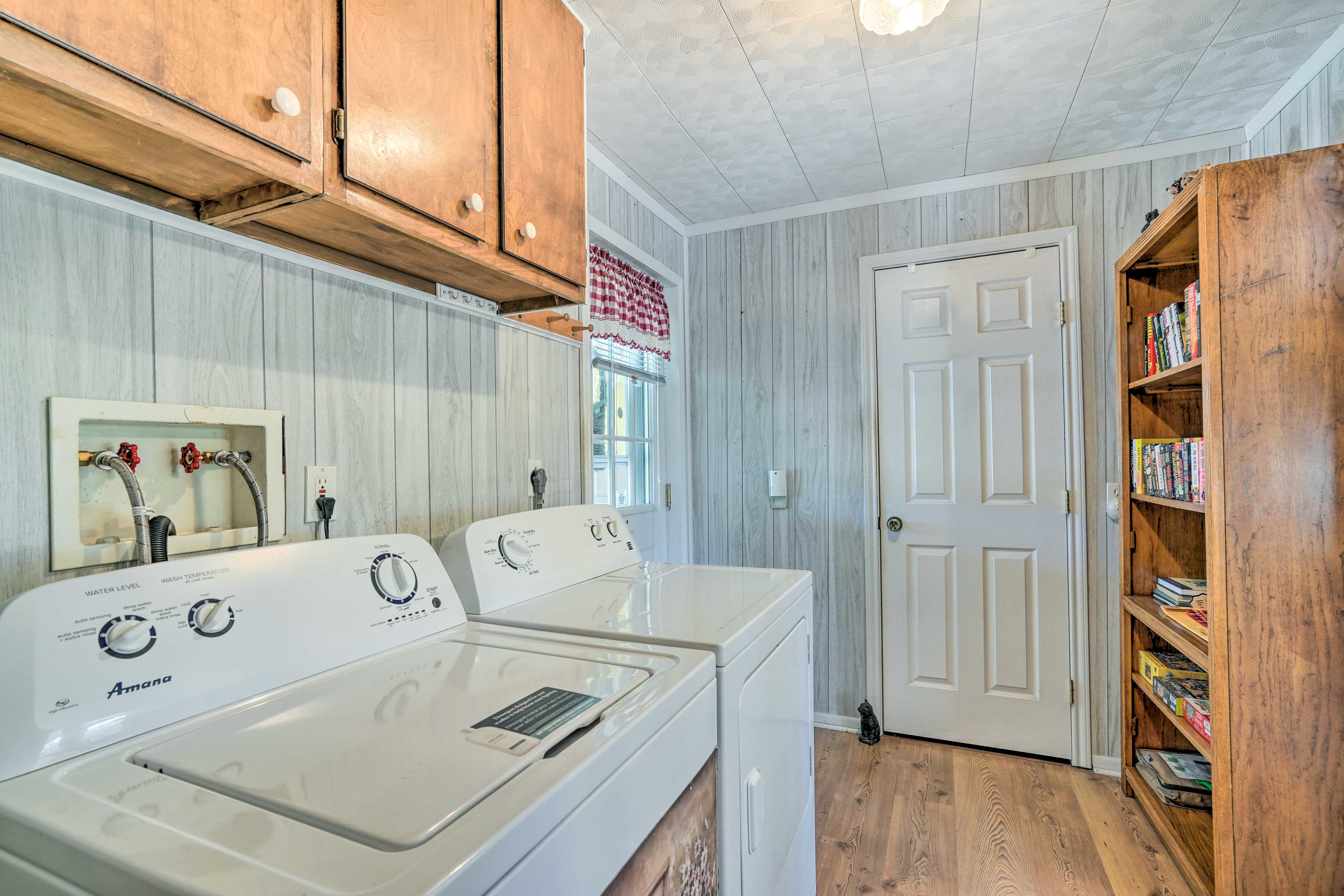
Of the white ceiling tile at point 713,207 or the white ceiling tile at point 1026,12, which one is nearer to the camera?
the white ceiling tile at point 1026,12

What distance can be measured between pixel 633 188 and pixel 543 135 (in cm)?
134

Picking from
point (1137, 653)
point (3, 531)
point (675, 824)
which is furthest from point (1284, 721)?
point (3, 531)

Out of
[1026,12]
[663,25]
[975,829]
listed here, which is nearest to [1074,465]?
[975,829]

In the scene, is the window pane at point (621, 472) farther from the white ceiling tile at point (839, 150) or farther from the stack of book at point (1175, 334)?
the stack of book at point (1175, 334)

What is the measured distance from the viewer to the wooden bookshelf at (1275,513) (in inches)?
57.0

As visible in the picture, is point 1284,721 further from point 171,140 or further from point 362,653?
point 171,140

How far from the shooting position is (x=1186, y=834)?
186 centimetres

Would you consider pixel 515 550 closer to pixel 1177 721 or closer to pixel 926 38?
pixel 926 38

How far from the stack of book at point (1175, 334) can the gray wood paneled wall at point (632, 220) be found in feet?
6.13

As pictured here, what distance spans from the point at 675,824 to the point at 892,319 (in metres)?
2.39

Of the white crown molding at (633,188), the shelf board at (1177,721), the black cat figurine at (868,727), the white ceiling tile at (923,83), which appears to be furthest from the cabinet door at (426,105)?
the black cat figurine at (868,727)

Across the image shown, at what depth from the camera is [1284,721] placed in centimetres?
147

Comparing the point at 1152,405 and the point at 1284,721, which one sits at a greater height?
the point at 1152,405

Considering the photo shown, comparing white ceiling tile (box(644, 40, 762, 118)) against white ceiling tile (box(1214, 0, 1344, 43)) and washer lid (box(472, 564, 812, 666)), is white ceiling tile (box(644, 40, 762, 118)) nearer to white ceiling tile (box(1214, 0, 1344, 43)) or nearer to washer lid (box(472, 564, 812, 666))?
white ceiling tile (box(1214, 0, 1344, 43))
